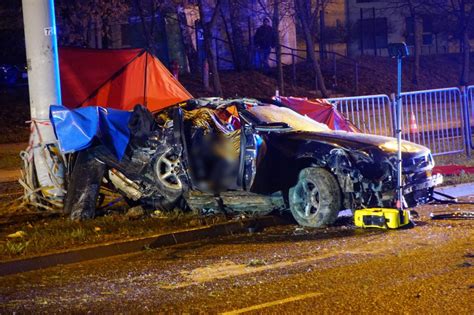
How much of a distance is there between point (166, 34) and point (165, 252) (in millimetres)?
25391

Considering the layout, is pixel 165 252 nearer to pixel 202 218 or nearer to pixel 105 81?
pixel 202 218

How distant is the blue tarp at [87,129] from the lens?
428 inches

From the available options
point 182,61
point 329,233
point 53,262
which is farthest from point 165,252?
point 182,61

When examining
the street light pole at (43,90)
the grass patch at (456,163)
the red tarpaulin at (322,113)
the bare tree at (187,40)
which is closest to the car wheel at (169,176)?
the street light pole at (43,90)

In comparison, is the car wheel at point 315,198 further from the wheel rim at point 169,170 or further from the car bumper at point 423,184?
the wheel rim at point 169,170

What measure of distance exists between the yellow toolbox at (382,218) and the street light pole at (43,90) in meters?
4.48

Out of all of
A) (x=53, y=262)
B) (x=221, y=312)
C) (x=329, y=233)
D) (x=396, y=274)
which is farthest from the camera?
(x=329, y=233)

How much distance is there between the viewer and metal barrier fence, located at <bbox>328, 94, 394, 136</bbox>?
15387 millimetres

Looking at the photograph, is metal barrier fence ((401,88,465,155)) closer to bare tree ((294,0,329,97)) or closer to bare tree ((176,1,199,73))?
bare tree ((294,0,329,97))

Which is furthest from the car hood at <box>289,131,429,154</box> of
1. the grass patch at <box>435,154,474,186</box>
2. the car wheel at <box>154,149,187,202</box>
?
the grass patch at <box>435,154,474,186</box>

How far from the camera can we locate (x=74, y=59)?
50.4ft

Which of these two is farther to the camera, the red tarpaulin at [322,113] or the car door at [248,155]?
the red tarpaulin at [322,113]

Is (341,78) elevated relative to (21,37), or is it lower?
lower

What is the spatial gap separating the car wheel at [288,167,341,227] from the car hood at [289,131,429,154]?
442 mm
